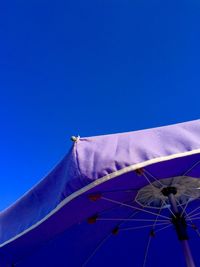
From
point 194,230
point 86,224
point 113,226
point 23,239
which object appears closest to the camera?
point 23,239

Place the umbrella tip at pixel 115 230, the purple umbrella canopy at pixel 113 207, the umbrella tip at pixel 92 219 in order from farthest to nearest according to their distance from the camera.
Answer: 1. the umbrella tip at pixel 115 230
2. the umbrella tip at pixel 92 219
3. the purple umbrella canopy at pixel 113 207

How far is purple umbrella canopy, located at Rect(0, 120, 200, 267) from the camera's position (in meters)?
1.35

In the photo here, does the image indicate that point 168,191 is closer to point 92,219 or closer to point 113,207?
point 113,207

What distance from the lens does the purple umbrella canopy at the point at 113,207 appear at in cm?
135

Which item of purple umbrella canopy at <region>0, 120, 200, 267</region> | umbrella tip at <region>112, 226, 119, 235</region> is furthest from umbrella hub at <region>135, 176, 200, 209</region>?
umbrella tip at <region>112, 226, 119, 235</region>

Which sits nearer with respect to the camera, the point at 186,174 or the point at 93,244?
the point at 186,174

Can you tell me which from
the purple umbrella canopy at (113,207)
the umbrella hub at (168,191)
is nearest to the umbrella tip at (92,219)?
the purple umbrella canopy at (113,207)

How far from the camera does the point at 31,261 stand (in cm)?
242

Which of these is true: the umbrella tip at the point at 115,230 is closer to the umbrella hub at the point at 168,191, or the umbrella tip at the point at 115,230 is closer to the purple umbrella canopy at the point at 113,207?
the purple umbrella canopy at the point at 113,207

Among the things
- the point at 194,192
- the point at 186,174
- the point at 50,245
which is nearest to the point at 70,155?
the point at 186,174

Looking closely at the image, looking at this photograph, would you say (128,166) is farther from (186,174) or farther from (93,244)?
(93,244)

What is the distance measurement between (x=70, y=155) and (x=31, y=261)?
4.74 feet

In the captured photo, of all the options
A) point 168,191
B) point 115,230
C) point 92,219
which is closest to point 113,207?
point 92,219

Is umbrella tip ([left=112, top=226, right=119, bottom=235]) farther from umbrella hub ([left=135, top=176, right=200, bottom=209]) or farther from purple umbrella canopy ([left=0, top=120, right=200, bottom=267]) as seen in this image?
umbrella hub ([left=135, top=176, right=200, bottom=209])
